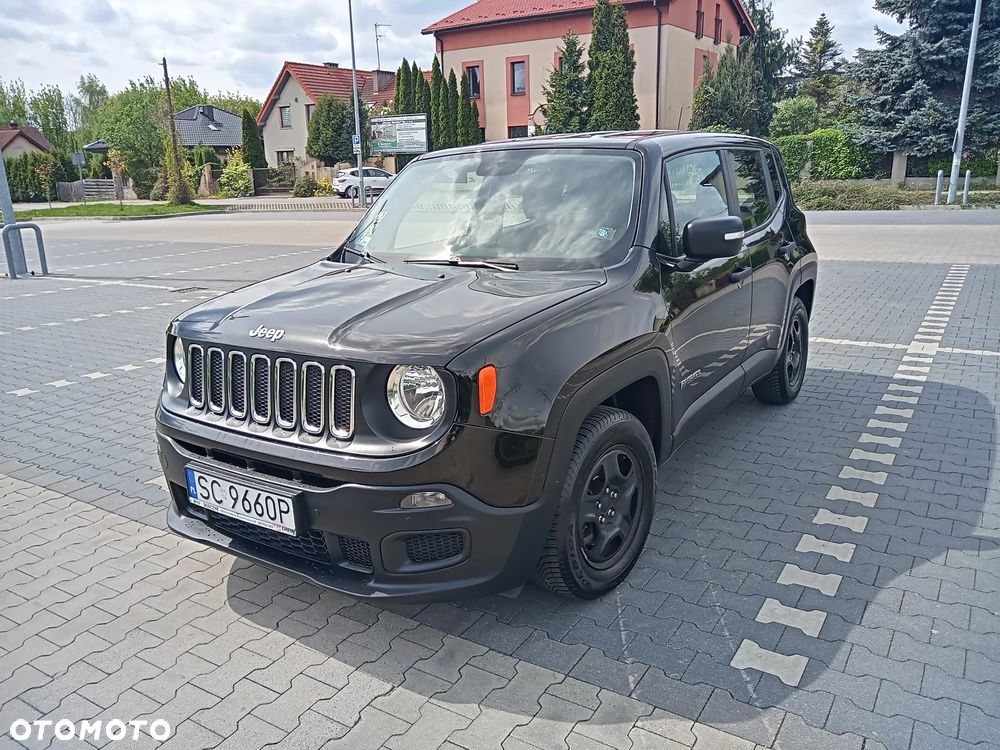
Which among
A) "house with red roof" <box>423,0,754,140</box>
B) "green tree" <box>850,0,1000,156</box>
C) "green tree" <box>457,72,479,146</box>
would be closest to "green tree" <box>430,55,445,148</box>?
"green tree" <box>457,72,479,146</box>

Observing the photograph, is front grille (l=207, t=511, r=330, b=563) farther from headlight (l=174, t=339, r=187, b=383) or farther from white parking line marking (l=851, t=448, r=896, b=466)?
white parking line marking (l=851, t=448, r=896, b=466)

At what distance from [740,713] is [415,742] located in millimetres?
1082

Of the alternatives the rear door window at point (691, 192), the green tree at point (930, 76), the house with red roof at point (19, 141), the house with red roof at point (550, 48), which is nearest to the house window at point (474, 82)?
the house with red roof at point (550, 48)

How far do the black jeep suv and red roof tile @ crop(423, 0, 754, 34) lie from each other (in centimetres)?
3875

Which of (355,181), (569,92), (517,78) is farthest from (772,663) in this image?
(517,78)

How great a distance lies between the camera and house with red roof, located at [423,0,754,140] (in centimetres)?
3794

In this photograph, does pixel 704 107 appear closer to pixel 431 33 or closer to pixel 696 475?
pixel 431 33

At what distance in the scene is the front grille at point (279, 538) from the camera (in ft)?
9.63

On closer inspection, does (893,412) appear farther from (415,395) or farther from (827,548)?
(415,395)

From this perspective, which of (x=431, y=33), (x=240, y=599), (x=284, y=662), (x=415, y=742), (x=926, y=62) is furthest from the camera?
(x=431, y=33)

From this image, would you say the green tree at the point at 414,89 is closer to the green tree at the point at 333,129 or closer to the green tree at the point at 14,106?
the green tree at the point at 333,129

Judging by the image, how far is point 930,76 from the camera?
93.7ft

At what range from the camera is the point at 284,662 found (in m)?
3.07

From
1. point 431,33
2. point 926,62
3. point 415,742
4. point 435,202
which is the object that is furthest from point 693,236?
point 431,33
